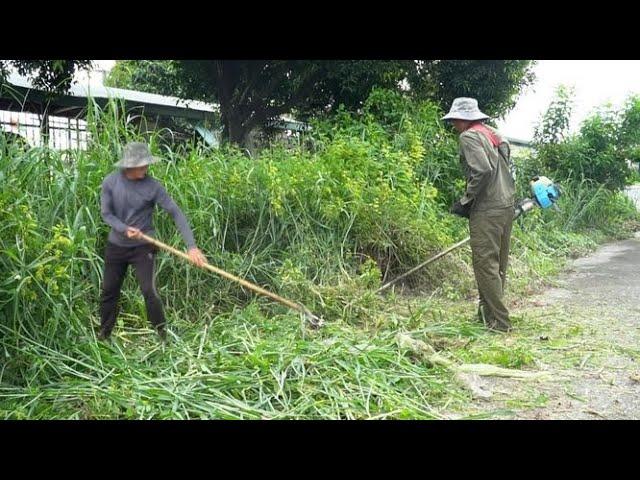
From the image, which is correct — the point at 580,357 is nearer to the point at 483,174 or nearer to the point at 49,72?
the point at 483,174

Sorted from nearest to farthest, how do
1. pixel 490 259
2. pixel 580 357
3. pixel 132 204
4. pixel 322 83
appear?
pixel 132 204 → pixel 580 357 → pixel 490 259 → pixel 322 83

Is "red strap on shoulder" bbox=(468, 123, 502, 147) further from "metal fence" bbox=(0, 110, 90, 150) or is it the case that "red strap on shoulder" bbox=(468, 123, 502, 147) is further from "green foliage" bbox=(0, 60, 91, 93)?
"green foliage" bbox=(0, 60, 91, 93)

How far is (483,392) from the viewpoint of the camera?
3875 mm

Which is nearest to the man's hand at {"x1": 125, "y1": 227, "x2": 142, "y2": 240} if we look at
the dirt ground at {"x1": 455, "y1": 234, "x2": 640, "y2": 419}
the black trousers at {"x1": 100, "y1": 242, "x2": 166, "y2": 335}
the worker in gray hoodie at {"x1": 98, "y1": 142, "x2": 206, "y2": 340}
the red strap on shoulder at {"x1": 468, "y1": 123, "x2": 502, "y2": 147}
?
the worker in gray hoodie at {"x1": 98, "y1": 142, "x2": 206, "y2": 340}

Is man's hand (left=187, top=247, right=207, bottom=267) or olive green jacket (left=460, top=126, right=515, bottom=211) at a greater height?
olive green jacket (left=460, top=126, right=515, bottom=211)

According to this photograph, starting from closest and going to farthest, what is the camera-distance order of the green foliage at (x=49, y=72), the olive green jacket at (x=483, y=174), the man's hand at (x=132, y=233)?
the man's hand at (x=132, y=233), the olive green jacket at (x=483, y=174), the green foliage at (x=49, y=72)

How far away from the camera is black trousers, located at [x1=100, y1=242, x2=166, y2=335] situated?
444cm

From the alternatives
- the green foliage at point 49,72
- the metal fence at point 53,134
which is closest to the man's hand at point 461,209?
the metal fence at point 53,134

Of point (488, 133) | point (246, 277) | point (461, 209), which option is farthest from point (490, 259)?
point (246, 277)

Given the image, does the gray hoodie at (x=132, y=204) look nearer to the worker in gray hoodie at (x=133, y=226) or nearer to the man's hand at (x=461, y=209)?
the worker in gray hoodie at (x=133, y=226)

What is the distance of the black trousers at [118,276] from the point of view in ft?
14.6

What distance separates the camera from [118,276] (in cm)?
447

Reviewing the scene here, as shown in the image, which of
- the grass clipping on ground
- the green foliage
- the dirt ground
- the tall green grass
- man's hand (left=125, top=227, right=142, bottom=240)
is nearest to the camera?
the tall green grass

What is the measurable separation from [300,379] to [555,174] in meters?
9.49
